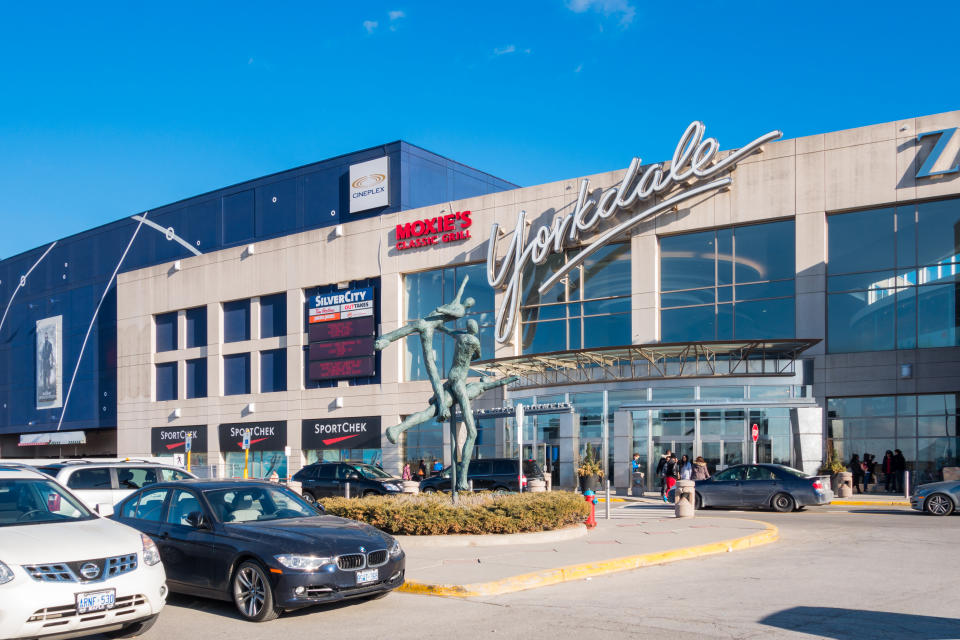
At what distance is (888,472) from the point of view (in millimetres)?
32406

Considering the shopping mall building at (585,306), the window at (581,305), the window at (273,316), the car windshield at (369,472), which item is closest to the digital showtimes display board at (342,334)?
the shopping mall building at (585,306)

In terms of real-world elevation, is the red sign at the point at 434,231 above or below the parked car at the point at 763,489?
above

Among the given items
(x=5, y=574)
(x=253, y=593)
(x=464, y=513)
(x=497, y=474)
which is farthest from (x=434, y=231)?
(x=5, y=574)

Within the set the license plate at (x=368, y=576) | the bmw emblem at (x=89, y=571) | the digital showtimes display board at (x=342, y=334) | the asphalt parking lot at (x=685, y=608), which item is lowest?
the asphalt parking lot at (x=685, y=608)

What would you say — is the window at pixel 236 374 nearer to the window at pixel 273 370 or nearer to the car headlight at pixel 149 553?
the window at pixel 273 370

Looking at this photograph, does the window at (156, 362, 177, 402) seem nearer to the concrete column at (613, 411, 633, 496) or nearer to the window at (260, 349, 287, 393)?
the window at (260, 349, 287, 393)

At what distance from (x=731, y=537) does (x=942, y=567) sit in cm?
394

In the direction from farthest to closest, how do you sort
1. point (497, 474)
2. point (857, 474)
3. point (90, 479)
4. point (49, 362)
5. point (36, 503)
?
point (49, 362), point (857, 474), point (497, 474), point (90, 479), point (36, 503)

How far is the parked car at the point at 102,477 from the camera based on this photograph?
17000 millimetres

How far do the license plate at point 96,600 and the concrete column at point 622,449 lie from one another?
27.7 m

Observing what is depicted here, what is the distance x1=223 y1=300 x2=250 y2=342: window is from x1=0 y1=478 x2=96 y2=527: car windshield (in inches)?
1723

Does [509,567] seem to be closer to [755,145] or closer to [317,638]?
[317,638]

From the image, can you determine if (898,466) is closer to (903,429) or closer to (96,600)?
(903,429)

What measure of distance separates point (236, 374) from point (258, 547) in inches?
1744
